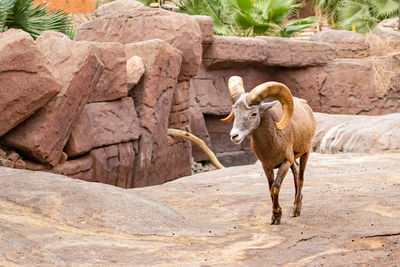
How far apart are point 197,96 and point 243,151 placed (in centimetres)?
211

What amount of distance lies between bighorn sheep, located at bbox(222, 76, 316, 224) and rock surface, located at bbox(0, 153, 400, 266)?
46 centimetres

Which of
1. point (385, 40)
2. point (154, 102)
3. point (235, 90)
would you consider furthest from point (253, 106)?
point (385, 40)

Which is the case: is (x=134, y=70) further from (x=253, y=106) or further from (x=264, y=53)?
(x=264, y=53)

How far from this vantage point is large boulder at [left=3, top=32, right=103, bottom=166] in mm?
7438

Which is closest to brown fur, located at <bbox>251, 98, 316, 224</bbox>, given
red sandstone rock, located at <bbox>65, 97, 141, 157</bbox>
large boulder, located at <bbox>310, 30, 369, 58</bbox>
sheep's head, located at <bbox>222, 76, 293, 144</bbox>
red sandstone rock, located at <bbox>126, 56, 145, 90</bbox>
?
sheep's head, located at <bbox>222, 76, 293, 144</bbox>

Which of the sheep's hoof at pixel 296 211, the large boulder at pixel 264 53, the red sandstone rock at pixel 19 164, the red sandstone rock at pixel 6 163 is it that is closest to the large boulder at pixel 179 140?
the large boulder at pixel 264 53

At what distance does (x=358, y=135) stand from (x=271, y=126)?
5955 millimetres

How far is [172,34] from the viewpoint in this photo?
11328 mm

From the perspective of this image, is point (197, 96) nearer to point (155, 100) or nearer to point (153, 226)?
point (155, 100)

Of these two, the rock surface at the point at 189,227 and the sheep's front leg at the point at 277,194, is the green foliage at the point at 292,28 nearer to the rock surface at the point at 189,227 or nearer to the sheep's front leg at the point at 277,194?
the rock surface at the point at 189,227

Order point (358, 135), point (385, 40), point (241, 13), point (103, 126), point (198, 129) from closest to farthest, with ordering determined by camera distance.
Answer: point (103, 126)
point (358, 135)
point (198, 129)
point (385, 40)
point (241, 13)

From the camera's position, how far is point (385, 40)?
16.8 m

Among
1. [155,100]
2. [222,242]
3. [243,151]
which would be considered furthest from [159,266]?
[243,151]

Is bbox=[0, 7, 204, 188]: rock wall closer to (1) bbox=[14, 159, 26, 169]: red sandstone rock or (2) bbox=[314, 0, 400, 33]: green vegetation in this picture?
(1) bbox=[14, 159, 26, 169]: red sandstone rock
